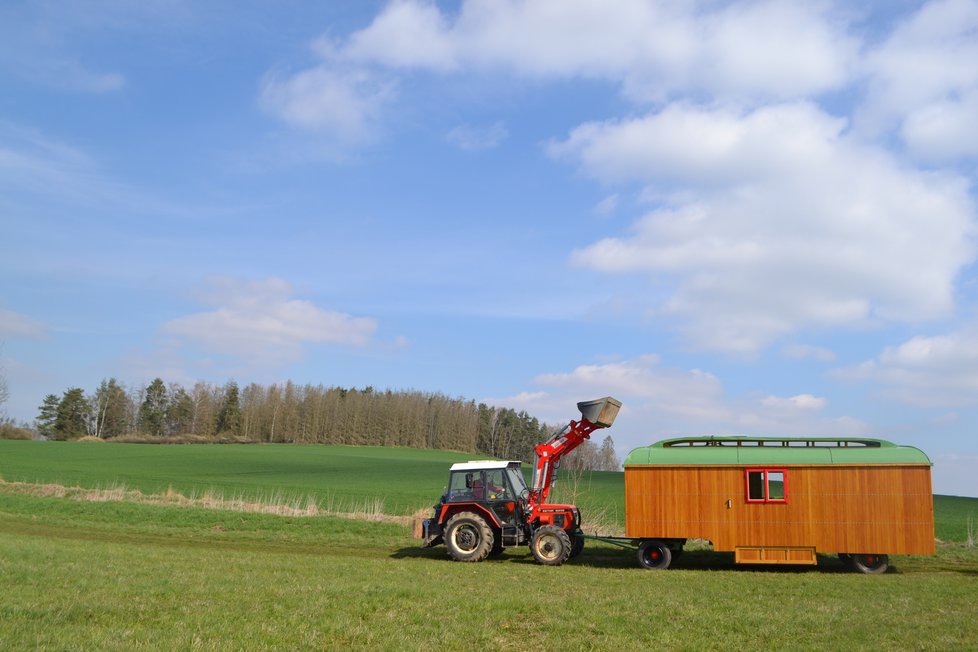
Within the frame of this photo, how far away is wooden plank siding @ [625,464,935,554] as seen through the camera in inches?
672

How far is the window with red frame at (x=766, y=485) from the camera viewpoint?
699 inches

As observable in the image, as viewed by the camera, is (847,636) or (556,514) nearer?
(847,636)

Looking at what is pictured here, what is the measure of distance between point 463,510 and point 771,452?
7523 millimetres

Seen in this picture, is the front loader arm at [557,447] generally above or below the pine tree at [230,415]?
below

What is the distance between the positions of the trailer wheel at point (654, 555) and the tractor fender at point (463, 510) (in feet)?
11.5

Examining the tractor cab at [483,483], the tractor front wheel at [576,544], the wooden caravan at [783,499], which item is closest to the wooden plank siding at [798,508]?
the wooden caravan at [783,499]

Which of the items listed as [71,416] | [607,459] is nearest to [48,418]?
[71,416]

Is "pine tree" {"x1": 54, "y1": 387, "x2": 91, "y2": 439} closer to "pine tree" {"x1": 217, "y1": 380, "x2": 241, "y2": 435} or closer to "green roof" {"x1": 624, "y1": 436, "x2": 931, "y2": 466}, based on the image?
"pine tree" {"x1": 217, "y1": 380, "x2": 241, "y2": 435}

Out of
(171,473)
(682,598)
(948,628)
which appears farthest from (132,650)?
(171,473)

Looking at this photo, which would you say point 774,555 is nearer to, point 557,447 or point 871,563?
point 871,563

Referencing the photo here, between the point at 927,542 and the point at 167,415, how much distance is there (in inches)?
4431

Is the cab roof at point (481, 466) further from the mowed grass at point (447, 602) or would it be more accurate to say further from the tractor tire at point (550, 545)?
the mowed grass at point (447, 602)

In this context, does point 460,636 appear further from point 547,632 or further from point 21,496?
point 21,496

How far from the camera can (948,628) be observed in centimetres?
1044
